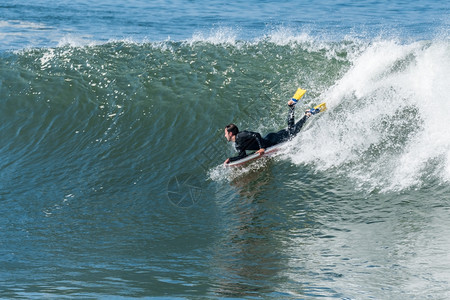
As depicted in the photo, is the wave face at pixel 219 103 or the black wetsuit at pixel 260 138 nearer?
the black wetsuit at pixel 260 138

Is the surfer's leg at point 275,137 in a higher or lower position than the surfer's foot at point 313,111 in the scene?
lower

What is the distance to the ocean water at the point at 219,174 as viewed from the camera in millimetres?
6383

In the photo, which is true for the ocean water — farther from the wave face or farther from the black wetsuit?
the black wetsuit

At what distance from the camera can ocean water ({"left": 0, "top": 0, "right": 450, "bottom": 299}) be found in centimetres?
638

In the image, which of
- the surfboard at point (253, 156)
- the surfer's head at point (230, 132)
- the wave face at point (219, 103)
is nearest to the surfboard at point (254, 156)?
the surfboard at point (253, 156)

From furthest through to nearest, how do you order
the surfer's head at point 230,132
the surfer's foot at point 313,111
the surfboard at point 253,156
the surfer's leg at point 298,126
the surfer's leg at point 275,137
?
the surfer's foot at point 313,111
the surfer's leg at point 298,126
the surfer's leg at point 275,137
the surfboard at point 253,156
the surfer's head at point 230,132

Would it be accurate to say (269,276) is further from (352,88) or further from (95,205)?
(352,88)

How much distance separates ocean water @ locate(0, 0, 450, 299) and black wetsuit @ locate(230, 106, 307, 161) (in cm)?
20

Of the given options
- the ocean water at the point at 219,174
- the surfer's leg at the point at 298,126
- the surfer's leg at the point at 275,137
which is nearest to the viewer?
the ocean water at the point at 219,174

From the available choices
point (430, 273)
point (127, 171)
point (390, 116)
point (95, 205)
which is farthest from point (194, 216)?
point (390, 116)

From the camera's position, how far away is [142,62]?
16.1m

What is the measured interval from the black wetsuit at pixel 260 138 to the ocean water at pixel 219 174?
0.65ft

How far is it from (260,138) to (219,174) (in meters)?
1.09

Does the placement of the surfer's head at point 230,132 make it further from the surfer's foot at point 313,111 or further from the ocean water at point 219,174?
the surfer's foot at point 313,111
